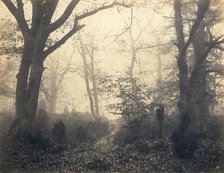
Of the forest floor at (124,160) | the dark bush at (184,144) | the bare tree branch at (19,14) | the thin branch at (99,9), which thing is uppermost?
the thin branch at (99,9)

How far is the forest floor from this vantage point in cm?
1512

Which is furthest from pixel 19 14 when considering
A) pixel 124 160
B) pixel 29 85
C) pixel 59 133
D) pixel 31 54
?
pixel 124 160

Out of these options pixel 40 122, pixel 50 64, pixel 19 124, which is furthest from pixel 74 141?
pixel 50 64

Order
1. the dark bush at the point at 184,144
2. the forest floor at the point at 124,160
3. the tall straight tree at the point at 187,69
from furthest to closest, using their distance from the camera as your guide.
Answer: the tall straight tree at the point at 187,69
the dark bush at the point at 184,144
the forest floor at the point at 124,160

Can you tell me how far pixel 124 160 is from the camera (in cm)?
1681

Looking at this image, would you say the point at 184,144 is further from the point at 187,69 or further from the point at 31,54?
the point at 31,54

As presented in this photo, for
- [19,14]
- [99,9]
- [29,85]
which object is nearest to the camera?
[29,85]

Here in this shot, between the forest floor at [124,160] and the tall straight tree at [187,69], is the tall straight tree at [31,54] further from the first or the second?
the tall straight tree at [187,69]

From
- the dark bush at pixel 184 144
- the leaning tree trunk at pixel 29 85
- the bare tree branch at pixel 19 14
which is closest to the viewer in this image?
the dark bush at pixel 184 144

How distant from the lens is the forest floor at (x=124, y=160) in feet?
49.6

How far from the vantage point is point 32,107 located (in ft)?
62.7

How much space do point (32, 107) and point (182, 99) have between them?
313 inches

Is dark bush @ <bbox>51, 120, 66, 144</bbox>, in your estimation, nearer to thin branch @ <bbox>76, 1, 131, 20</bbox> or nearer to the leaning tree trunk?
the leaning tree trunk

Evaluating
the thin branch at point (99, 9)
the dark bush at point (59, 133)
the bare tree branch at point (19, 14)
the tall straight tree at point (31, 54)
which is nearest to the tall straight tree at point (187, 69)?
the thin branch at point (99, 9)
